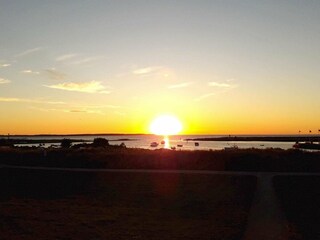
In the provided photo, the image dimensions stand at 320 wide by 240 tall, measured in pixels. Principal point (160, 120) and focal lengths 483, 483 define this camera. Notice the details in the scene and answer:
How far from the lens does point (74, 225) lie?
1355 cm

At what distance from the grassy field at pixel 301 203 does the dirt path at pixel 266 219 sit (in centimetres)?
28

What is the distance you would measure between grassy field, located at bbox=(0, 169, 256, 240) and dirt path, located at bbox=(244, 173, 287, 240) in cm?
36

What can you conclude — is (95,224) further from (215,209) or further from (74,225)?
(215,209)

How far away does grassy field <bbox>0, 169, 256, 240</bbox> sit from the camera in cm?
1276

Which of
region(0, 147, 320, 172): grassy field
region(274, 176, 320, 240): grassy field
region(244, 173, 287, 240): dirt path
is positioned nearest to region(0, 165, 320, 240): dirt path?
region(244, 173, 287, 240): dirt path

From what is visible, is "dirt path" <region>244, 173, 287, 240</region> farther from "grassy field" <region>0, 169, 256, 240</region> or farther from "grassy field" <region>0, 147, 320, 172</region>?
"grassy field" <region>0, 147, 320, 172</region>

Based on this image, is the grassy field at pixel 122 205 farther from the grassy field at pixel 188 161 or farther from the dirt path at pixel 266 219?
the grassy field at pixel 188 161

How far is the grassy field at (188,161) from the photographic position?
105 feet

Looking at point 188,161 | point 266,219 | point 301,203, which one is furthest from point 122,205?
point 188,161

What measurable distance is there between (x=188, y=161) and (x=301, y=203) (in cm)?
1686

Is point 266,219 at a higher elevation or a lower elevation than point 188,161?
lower

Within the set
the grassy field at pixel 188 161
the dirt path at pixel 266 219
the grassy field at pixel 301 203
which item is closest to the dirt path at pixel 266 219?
the dirt path at pixel 266 219

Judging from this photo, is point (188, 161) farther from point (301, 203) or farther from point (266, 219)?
point (266, 219)

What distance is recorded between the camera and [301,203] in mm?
18219
